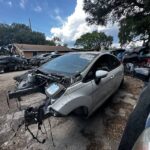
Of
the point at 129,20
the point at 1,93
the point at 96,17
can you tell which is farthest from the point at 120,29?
the point at 1,93

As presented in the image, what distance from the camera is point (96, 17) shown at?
19531 millimetres

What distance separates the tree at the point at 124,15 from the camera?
54.8 ft

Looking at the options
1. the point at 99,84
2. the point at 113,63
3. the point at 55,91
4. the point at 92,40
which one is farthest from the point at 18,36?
the point at 55,91

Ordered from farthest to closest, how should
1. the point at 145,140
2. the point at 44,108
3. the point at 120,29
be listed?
the point at 120,29
the point at 44,108
the point at 145,140

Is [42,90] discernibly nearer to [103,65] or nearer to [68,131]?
[68,131]

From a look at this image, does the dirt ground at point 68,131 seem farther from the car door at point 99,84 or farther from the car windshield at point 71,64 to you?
the car windshield at point 71,64

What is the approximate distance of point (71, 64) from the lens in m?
4.34

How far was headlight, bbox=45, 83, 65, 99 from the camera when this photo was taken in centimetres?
305

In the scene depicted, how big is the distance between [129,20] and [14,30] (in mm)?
52950

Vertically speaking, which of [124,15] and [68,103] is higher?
[124,15]

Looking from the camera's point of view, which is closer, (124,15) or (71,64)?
(71,64)

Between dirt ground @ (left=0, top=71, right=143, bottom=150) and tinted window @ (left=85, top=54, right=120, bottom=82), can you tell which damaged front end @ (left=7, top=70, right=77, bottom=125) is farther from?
tinted window @ (left=85, top=54, right=120, bottom=82)

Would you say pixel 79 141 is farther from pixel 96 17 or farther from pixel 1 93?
pixel 96 17

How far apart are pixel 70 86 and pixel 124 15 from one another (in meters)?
18.0
